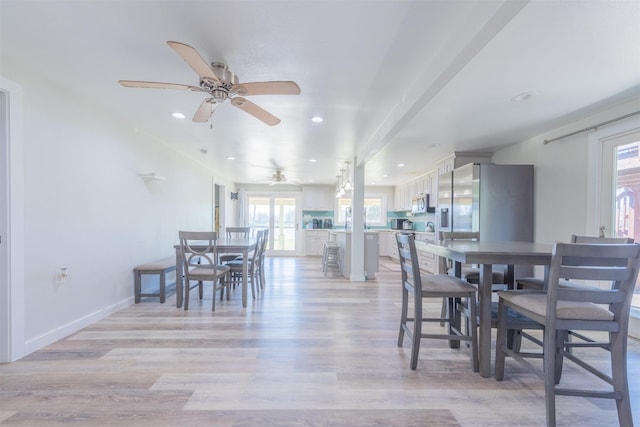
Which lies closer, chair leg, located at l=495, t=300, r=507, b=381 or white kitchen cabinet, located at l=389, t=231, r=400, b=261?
chair leg, located at l=495, t=300, r=507, b=381

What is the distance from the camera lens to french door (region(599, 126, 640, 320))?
2.60 m

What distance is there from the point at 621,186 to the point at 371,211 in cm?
612

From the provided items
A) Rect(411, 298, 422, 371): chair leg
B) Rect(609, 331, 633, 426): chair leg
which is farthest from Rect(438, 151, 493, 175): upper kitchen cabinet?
Rect(609, 331, 633, 426): chair leg

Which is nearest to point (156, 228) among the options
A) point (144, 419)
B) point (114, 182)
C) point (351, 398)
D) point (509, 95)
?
point (114, 182)

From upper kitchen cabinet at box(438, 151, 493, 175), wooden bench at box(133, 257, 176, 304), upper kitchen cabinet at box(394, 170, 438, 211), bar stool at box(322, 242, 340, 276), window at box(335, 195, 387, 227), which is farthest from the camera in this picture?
window at box(335, 195, 387, 227)

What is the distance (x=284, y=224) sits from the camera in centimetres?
828

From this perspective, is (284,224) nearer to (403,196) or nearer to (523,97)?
(403,196)

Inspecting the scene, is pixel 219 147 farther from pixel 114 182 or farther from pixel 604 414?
pixel 604 414

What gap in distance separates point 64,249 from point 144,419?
1897mm

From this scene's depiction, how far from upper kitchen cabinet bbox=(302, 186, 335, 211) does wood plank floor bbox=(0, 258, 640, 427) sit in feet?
18.3

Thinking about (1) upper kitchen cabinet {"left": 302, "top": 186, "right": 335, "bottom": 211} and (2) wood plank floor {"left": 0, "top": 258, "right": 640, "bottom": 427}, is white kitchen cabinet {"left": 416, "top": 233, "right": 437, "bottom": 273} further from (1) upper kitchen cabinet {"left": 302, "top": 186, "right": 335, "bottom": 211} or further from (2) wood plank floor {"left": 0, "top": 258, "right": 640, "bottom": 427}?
(1) upper kitchen cabinet {"left": 302, "top": 186, "right": 335, "bottom": 211}

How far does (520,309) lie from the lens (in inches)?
64.6

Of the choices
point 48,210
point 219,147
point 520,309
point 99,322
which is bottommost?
point 99,322

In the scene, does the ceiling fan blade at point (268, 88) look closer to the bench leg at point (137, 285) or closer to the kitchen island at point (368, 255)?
the bench leg at point (137, 285)
